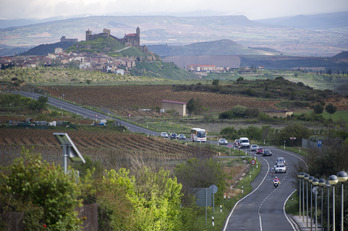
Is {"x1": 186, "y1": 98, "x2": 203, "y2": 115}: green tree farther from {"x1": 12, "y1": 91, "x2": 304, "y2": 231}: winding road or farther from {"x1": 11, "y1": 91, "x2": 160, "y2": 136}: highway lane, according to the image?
{"x1": 12, "y1": 91, "x2": 304, "y2": 231}: winding road

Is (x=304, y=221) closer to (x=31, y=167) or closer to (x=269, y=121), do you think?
(x=31, y=167)

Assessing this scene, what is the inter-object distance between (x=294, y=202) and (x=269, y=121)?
58056mm

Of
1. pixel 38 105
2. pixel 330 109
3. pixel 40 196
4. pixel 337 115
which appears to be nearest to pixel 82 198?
pixel 40 196

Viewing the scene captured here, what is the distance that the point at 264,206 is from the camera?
4112cm

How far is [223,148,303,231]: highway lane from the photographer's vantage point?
3341cm

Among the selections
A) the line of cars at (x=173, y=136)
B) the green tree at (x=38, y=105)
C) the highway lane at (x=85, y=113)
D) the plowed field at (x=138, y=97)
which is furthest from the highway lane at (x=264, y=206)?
the plowed field at (x=138, y=97)

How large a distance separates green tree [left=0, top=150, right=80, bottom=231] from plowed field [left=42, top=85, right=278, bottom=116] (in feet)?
323

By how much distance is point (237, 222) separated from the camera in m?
34.6

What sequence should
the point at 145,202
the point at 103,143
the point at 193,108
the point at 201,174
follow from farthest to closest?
the point at 193,108, the point at 103,143, the point at 201,174, the point at 145,202

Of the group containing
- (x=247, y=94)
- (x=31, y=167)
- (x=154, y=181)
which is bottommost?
(x=247, y=94)

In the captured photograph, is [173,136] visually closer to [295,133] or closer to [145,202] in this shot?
[295,133]

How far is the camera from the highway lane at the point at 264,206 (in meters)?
33.4

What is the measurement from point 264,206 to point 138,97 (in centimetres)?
9329

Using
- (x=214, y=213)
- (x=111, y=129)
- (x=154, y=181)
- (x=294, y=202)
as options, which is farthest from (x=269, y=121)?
(x=154, y=181)
